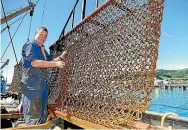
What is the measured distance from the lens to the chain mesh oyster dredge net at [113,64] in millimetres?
2268

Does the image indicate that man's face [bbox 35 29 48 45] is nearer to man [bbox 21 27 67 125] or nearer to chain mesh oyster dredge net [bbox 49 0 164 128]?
man [bbox 21 27 67 125]

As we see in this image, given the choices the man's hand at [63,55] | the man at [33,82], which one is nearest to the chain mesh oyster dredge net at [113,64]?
the man's hand at [63,55]

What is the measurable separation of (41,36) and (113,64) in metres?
1.20

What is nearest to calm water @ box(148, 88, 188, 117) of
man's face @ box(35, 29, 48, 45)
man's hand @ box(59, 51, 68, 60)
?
man's hand @ box(59, 51, 68, 60)

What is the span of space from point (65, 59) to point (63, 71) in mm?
214

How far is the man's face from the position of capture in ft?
10.4

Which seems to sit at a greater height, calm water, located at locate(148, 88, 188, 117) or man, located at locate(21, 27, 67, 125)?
man, located at locate(21, 27, 67, 125)

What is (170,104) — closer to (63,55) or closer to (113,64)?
(63,55)

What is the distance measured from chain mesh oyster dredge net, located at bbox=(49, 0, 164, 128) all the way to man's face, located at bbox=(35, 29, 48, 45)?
1.84ft

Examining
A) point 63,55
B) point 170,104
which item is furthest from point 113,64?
point 170,104

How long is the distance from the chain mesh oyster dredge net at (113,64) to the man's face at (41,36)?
1.84 feet

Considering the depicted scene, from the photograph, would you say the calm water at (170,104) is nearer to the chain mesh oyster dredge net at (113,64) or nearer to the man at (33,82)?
the chain mesh oyster dredge net at (113,64)

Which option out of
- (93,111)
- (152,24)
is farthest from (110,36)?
(93,111)

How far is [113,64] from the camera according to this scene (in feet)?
8.61
